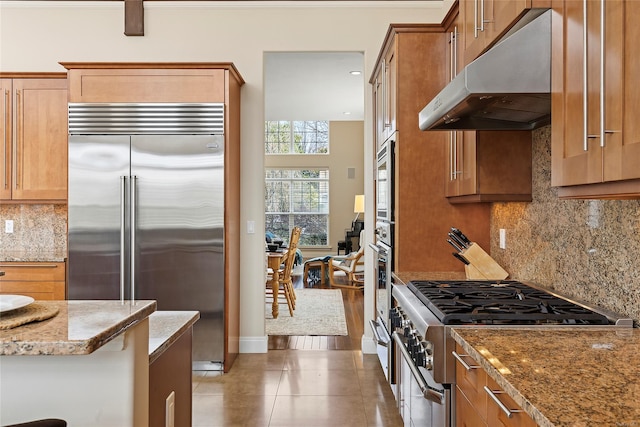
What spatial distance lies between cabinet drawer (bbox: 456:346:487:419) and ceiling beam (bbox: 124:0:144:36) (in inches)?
157

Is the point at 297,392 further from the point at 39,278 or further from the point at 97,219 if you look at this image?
the point at 39,278

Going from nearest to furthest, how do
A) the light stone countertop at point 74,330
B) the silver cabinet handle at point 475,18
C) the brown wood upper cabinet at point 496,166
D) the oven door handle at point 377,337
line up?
the light stone countertop at point 74,330
the silver cabinet handle at point 475,18
the brown wood upper cabinet at point 496,166
the oven door handle at point 377,337

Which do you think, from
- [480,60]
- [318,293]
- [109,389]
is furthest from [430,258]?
[318,293]

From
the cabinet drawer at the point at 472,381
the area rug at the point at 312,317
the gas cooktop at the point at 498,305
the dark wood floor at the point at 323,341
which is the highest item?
the gas cooktop at the point at 498,305

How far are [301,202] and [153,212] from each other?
7.99 meters

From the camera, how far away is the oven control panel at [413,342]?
1812mm

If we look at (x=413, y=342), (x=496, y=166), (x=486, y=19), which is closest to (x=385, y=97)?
(x=496, y=166)

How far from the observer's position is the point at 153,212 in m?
3.76

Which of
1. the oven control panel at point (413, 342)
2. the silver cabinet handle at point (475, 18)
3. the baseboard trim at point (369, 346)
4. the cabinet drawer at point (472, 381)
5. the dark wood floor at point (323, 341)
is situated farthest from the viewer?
the dark wood floor at point (323, 341)

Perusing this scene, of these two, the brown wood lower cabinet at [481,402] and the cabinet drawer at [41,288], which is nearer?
the brown wood lower cabinet at [481,402]

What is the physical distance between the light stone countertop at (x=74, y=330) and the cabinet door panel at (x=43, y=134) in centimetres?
305

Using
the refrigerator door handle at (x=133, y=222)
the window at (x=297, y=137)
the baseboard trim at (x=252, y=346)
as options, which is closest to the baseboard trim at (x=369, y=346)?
the baseboard trim at (x=252, y=346)

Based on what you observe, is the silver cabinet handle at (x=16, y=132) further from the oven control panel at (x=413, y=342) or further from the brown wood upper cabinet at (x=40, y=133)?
the oven control panel at (x=413, y=342)

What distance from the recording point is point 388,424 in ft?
9.43
